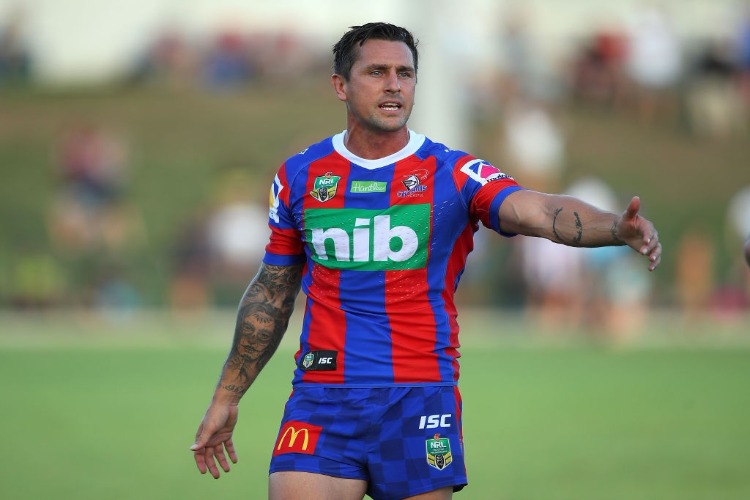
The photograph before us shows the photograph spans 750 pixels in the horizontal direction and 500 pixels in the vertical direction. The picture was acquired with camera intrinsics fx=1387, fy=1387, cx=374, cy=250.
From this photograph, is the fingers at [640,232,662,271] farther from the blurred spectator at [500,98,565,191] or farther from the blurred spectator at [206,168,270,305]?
the blurred spectator at [500,98,565,191]

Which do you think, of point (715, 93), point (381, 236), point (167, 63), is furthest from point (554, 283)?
point (381, 236)

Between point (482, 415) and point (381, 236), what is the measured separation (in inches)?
343

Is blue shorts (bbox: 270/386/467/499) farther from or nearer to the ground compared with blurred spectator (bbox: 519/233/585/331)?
nearer to the ground

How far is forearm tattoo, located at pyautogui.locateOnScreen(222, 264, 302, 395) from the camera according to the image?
577cm

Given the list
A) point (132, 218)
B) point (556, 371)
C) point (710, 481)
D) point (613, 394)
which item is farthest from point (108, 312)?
point (710, 481)

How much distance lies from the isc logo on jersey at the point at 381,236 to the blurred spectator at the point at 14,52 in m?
27.0

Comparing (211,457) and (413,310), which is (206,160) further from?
(413,310)

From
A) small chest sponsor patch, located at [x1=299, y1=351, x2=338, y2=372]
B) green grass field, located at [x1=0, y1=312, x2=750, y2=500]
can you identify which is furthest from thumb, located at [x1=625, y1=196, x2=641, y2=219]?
green grass field, located at [x1=0, y1=312, x2=750, y2=500]

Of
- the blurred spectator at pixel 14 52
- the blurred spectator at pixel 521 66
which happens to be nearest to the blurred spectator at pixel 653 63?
the blurred spectator at pixel 521 66

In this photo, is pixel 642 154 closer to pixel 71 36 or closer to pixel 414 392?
pixel 71 36

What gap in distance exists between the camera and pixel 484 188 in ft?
17.4

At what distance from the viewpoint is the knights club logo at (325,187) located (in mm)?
5461

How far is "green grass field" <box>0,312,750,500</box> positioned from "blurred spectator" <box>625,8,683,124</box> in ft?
29.9

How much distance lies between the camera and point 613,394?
14930 millimetres
